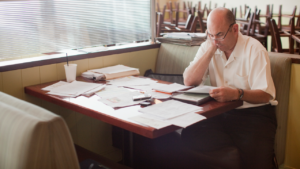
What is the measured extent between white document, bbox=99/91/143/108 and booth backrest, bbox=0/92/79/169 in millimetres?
584

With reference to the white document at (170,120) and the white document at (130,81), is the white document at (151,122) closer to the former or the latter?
the white document at (170,120)

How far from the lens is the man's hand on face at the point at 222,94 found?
1.72 m

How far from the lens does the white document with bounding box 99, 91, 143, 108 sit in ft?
5.54

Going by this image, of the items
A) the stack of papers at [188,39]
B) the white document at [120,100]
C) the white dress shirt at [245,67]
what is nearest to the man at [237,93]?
the white dress shirt at [245,67]

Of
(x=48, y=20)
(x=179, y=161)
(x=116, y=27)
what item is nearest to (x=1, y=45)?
(x=48, y=20)

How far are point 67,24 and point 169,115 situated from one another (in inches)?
48.8

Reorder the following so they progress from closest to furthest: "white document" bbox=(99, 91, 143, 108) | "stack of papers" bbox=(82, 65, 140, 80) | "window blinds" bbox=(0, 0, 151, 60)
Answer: "white document" bbox=(99, 91, 143, 108)
"window blinds" bbox=(0, 0, 151, 60)
"stack of papers" bbox=(82, 65, 140, 80)

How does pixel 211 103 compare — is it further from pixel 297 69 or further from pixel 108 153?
pixel 108 153

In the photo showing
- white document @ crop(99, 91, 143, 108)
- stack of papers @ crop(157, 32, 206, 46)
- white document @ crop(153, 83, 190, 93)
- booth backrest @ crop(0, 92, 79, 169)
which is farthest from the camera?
stack of papers @ crop(157, 32, 206, 46)

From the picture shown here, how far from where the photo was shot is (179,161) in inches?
81.0

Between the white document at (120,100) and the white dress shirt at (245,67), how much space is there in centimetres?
62

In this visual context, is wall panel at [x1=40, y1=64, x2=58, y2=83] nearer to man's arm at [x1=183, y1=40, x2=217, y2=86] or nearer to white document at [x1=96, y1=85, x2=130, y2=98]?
white document at [x1=96, y1=85, x2=130, y2=98]

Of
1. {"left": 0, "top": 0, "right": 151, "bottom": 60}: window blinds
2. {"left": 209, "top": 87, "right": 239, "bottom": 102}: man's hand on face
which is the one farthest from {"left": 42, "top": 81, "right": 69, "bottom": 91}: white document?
{"left": 209, "top": 87, "right": 239, "bottom": 102}: man's hand on face

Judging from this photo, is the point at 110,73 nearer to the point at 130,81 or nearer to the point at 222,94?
the point at 130,81
